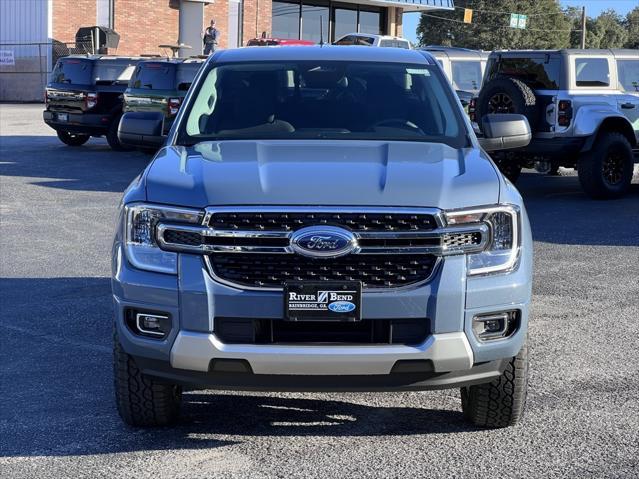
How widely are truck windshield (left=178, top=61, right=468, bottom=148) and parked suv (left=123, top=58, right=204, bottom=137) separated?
42.9ft

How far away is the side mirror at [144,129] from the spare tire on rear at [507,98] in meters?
7.56

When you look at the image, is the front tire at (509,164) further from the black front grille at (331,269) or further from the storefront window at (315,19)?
the storefront window at (315,19)

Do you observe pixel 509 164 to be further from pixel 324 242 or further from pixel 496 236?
pixel 324 242

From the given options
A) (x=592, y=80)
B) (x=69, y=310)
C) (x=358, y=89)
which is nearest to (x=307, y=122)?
(x=358, y=89)

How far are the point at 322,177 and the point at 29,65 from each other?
1468 inches

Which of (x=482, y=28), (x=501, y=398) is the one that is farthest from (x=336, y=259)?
(x=482, y=28)

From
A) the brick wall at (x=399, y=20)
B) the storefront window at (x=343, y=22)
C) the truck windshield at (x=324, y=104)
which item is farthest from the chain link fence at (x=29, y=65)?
the truck windshield at (x=324, y=104)

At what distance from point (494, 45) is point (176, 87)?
59.1m

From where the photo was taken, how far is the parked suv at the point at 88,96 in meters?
21.1

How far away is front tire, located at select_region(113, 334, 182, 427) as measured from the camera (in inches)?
191

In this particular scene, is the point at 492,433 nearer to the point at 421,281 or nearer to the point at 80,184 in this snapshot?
the point at 421,281

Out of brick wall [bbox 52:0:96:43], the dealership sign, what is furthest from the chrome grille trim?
the dealership sign

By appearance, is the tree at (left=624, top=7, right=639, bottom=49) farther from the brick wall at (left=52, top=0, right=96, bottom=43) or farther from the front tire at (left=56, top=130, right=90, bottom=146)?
the front tire at (left=56, top=130, right=90, bottom=146)

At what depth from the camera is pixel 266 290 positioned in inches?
175
